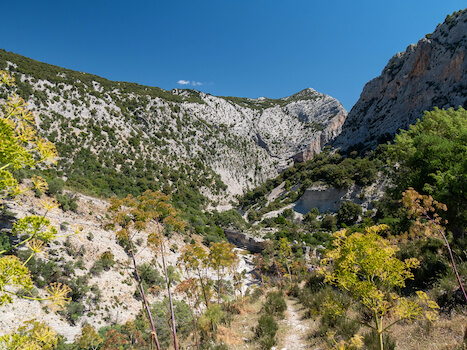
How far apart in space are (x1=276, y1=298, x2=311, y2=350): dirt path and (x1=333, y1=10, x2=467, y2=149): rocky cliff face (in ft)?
158

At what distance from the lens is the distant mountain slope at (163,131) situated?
144ft

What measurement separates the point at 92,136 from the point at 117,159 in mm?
7352

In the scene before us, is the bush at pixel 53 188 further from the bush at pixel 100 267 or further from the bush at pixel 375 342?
the bush at pixel 375 342

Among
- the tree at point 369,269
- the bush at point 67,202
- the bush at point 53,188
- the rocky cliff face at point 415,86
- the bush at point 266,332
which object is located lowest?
the bush at point 266,332

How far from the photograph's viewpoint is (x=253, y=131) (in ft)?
305

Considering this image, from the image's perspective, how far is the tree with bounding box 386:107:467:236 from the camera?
8.22 m

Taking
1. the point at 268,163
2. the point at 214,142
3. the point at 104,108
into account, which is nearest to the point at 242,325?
the point at 104,108

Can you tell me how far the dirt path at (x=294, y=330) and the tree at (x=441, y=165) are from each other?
7.03 meters

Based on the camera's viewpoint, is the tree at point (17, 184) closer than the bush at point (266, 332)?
Yes

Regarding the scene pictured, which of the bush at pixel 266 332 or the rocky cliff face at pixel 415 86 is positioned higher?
the rocky cliff face at pixel 415 86

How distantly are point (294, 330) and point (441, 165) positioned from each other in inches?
359

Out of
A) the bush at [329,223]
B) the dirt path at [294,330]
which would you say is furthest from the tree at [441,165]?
the bush at [329,223]

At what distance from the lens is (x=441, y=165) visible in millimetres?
9438

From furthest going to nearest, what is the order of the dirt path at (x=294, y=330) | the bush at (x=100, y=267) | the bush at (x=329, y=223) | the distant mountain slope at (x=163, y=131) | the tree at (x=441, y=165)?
the distant mountain slope at (x=163, y=131)
the bush at (x=329, y=223)
the bush at (x=100, y=267)
the tree at (x=441, y=165)
the dirt path at (x=294, y=330)
